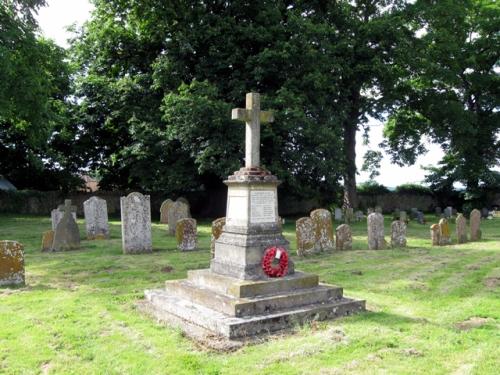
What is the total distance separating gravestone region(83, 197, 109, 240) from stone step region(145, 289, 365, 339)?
887 cm

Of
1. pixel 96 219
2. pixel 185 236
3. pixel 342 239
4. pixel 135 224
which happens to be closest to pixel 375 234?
pixel 342 239

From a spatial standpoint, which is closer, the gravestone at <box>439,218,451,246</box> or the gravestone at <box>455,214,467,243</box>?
the gravestone at <box>439,218,451,246</box>

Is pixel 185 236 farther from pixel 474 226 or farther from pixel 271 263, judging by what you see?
pixel 474 226

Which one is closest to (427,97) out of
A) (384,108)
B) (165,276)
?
(384,108)

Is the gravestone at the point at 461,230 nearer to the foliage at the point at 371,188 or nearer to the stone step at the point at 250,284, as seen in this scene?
the stone step at the point at 250,284

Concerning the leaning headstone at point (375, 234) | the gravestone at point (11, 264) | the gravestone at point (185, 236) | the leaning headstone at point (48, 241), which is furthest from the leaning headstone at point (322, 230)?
the gravestone at point (11, 264)

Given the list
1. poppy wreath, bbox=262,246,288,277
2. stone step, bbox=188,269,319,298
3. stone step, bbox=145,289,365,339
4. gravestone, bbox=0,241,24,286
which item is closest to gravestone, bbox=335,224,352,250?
stone step, bbox=188,269,319,298

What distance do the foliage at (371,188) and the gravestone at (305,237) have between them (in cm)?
2429

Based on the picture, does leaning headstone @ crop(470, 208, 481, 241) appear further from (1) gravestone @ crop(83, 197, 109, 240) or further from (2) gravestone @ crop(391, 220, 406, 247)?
(1) gravestone @ crop(83, 197, 109, 240)

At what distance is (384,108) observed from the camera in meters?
28.3

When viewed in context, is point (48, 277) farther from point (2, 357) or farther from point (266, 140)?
point (266, 140)

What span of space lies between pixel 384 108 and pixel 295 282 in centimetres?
2329

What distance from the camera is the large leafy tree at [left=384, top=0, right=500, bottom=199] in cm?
2677

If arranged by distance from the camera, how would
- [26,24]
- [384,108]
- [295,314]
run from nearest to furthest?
[295,314], [26,24], [384,108]
